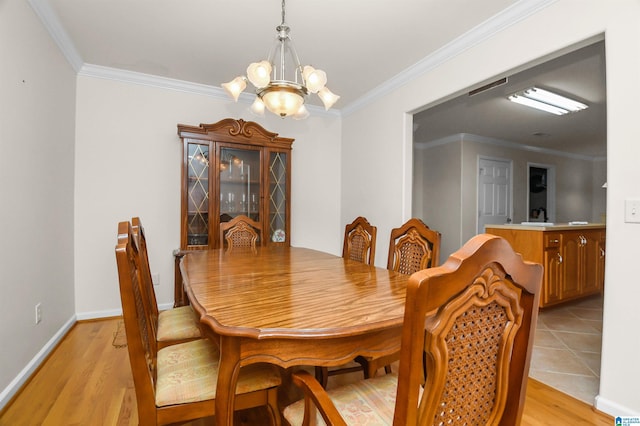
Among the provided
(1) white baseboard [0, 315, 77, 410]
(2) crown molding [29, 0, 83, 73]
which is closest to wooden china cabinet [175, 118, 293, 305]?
(1) white baseboard [0, 315, 77, 410]

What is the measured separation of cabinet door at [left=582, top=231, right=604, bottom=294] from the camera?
3670 mm

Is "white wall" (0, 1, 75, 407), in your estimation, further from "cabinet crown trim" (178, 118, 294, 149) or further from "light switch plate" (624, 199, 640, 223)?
"light switch plate" (624, 199, 640, 223)

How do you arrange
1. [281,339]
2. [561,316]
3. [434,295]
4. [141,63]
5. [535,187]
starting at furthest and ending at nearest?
[535,187] < [561,316] < [141,63] < [281,339] < [434,295]

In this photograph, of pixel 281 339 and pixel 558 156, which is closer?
pixel 281 339

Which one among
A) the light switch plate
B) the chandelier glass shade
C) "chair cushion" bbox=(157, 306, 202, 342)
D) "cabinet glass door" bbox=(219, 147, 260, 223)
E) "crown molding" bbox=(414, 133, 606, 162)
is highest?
"crown molding" bbox=(414, 133, 606, 162)

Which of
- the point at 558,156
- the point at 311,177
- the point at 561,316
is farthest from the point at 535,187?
the point at 311,177

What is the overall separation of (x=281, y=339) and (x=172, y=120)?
10.2 ft

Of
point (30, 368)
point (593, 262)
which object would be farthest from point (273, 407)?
point (593, 262)

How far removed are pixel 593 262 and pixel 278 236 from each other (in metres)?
3.88

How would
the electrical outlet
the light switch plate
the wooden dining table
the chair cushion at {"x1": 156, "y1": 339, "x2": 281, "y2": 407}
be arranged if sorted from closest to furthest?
the wooden dining table → the chair cushion at {"x1": 156, "y1": 339, "x2": 281, "y2": 407} → the light switch plate → the electrical outlet

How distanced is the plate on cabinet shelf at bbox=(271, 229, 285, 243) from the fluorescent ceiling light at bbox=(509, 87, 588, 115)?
2971 mm

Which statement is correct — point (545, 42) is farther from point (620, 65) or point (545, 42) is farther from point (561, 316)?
point (561, 316)

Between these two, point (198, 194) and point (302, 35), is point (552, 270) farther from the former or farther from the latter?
point (198, 194)

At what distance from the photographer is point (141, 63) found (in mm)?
2842
